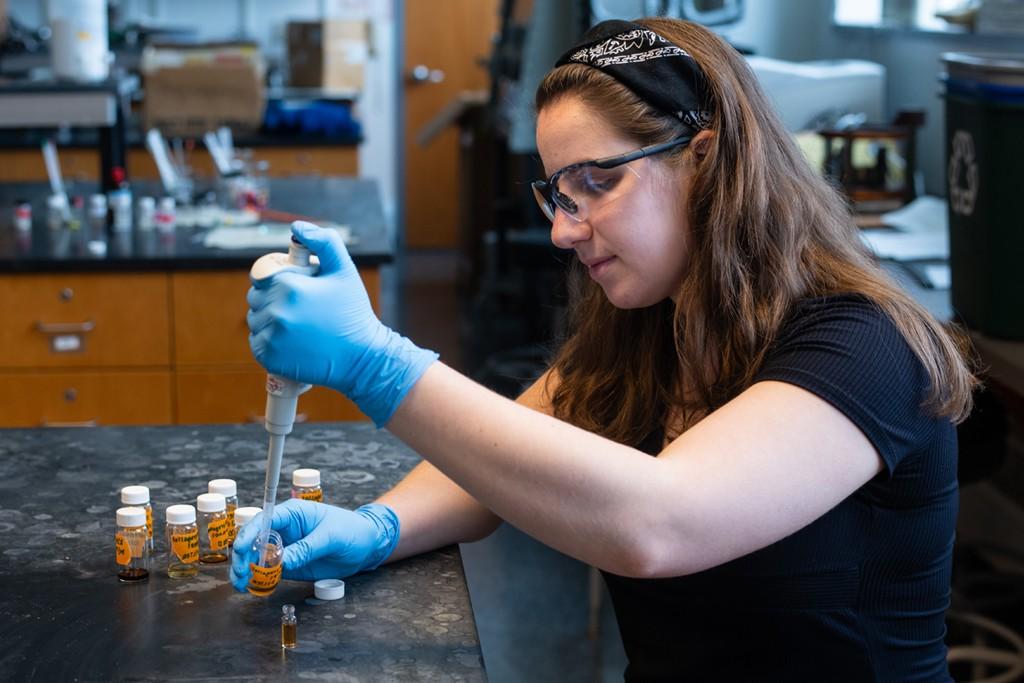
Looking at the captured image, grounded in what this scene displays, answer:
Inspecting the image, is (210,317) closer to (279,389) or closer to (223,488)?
(223,488)

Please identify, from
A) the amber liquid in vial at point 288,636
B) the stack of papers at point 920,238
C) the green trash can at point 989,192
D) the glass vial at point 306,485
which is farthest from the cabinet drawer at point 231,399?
the amber liquid in vial at point 288,636

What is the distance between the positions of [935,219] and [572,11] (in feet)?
4.28

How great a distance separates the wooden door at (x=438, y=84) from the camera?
24.8 ft

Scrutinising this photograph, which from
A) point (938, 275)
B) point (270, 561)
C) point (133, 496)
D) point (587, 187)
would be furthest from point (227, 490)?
point (938, 275)

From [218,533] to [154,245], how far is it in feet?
5.92

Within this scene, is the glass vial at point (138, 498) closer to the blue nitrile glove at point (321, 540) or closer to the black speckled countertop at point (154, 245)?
the blue nitrile glove at point (321, 540)

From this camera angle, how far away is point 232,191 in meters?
3.74

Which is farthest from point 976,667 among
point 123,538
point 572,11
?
point 572,11

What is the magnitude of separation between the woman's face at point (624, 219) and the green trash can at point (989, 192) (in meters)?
1.03

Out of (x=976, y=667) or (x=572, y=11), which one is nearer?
(x=976, y=667)

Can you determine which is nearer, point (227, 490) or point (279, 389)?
point (279, 389)

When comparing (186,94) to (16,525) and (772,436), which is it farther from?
(772,436)

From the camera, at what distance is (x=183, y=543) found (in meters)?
1.31

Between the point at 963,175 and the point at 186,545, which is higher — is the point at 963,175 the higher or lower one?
the higher one
